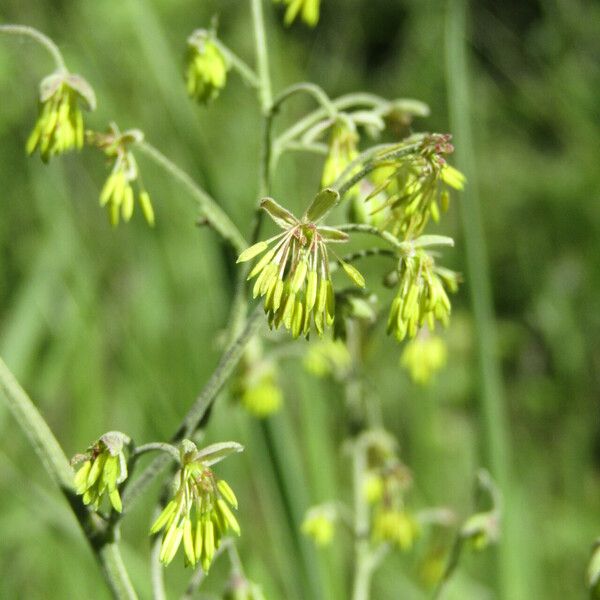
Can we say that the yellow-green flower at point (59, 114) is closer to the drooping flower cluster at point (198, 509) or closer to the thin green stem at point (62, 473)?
the thin green stem at point (62, 473)

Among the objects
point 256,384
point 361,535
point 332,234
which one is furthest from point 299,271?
point 361,535

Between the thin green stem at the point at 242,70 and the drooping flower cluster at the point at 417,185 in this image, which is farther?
the thin green stem at the point at 242,70

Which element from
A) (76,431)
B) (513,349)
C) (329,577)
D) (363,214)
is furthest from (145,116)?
(363,214)

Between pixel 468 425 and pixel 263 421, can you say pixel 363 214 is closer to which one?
pixel 263 421

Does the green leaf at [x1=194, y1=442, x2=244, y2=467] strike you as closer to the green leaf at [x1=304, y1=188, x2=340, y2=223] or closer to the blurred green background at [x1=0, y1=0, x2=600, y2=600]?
the green leaf at [x1=304, y1=188, x2=340, y2=223]

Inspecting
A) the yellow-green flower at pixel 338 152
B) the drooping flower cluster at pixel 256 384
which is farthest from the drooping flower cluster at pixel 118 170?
the drooping flower cluster at pixel 256 384

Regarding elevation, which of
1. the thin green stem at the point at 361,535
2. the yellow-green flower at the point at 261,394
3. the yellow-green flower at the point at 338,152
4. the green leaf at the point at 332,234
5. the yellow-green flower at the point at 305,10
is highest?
the yellow-green flower at the point at 305,10
